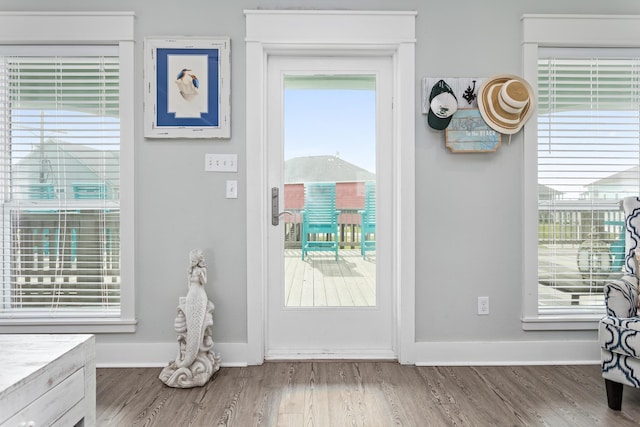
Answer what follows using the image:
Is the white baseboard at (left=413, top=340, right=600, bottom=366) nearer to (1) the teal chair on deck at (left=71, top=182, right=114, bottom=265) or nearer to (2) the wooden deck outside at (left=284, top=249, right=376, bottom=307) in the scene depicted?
(2) the wooden deck outside at (left=284, top=249, right=376, bottom=307)

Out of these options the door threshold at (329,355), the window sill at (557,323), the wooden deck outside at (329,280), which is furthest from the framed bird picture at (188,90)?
the window sill at (557,323)

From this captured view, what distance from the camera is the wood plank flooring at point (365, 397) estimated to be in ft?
6.19

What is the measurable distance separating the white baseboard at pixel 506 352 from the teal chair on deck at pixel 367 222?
2.24 feet

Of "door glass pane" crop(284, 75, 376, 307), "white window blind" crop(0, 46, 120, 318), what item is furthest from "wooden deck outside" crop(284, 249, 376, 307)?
"white window blind" crop(0, 46, 120, 318)

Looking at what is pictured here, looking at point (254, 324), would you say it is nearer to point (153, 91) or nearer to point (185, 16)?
point (153, 91)

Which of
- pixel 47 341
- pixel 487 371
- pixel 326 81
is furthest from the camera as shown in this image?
pixel 326 81

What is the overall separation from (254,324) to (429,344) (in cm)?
110

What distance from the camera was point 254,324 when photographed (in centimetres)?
253

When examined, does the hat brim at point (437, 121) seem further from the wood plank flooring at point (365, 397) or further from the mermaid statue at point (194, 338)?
the mermaid statue at point (194, 338)

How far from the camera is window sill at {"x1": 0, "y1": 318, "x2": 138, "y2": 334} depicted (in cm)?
251

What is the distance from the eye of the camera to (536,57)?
100.0 inches

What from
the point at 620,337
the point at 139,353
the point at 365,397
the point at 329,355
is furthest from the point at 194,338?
the point at 620,337

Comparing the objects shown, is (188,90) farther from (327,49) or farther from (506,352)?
(506,352)

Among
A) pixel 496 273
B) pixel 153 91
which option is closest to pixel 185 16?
pixel 153 91
